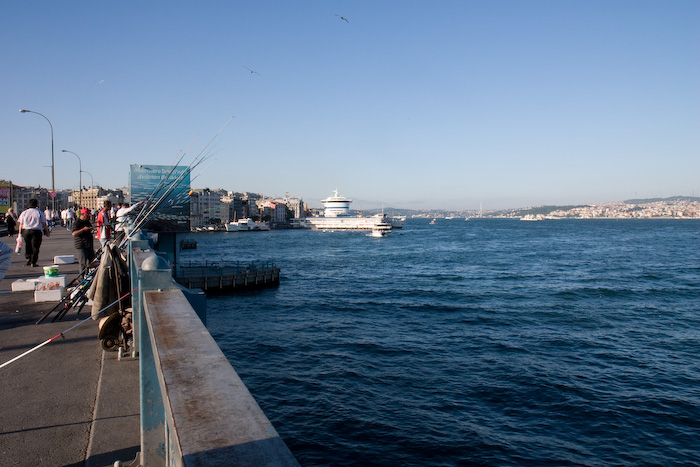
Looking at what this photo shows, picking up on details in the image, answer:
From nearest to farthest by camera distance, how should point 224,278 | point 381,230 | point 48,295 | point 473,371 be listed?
point 48,295, point 473,371, point 224,278, point 381,230

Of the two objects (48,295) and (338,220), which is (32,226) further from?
(338,220)

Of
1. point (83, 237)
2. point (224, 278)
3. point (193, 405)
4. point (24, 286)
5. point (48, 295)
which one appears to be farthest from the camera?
point (224, 278)

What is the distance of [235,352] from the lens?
18.6 metres

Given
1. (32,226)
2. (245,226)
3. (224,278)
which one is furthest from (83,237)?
(245,226)

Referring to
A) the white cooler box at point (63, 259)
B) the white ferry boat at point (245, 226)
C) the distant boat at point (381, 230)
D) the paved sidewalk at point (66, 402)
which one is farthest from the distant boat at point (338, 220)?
the paved sidewalk at point (66, 402)

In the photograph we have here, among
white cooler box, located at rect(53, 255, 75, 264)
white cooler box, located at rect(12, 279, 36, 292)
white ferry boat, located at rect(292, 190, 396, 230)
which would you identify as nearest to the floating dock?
white cooler box, located at rect(53, 255, 75, 264)

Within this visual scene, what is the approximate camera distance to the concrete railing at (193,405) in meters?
1.35

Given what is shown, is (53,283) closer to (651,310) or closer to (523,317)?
(523,317)

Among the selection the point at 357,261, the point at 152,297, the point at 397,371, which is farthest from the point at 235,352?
the point at 357,261

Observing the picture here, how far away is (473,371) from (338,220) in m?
129

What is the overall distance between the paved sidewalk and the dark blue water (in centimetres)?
654

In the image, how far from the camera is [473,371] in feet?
53.2

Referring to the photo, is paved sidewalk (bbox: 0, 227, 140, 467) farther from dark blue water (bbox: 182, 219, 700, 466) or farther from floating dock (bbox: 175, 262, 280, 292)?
floating dock (bbox: 175, 262, 280, 292)

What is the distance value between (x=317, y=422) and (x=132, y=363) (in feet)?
26.7
